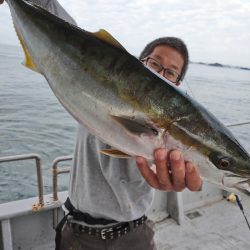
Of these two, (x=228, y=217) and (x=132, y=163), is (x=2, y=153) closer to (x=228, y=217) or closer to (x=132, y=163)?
(x=228, y=217)

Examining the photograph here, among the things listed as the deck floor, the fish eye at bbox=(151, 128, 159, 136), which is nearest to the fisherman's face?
the fish eye at bbox=(151, 128, 159, 136)

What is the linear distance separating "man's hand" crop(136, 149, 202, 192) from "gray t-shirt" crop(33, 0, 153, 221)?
1.32 ft

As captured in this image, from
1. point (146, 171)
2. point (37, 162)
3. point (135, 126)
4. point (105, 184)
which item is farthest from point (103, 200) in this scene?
point (37, 162)

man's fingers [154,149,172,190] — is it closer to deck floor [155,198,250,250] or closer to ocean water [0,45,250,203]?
deck floor [155,198,250,250]

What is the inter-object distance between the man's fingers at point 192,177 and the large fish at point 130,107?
38 mm

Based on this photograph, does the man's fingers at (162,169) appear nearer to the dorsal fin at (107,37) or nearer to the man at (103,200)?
the man at (103,200)

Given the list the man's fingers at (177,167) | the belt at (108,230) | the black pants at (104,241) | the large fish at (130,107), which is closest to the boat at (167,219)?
the black pants at (104,241)

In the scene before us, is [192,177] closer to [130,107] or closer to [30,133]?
[130,107]

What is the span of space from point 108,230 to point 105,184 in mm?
351

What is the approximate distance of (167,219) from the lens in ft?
17.6

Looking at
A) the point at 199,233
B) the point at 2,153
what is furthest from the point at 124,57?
the point at 2,153

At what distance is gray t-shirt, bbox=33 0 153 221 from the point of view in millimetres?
2273

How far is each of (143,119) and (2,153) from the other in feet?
40.3

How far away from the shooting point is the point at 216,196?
616cm
